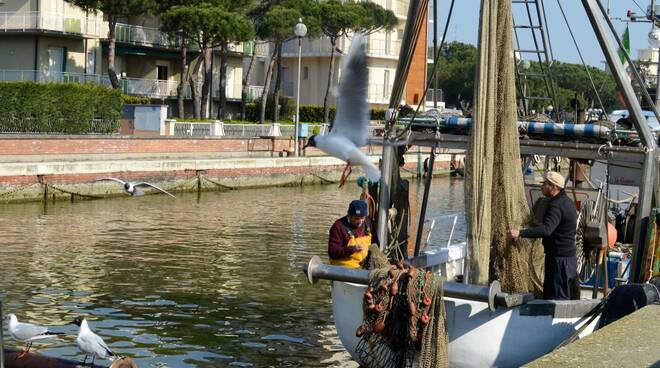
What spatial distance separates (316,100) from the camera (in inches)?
2618

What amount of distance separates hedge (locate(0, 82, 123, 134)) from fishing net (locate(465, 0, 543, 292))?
25533 mm

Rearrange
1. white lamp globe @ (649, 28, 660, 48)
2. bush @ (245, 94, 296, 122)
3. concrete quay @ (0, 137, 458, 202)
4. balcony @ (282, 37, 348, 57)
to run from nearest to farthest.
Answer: white lamp globe @ (649, 28, 660, 48)
concrete quay @ (0, 137, 458, 202)
bush @ (245, 94, 296, 122)
balcony @ (282, 37, 348, 57)

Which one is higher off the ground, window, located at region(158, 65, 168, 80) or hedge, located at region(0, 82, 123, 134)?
window, located at region(158, 65, 168, 80)

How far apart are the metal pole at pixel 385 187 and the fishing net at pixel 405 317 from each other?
202 centimetres

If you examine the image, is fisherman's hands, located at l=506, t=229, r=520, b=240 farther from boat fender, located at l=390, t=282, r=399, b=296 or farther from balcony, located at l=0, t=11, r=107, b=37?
balcony, located at l=0, t=11, r=107, b=37

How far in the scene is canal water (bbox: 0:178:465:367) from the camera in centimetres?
1220

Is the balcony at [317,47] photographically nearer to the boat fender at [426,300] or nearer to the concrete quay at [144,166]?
the concrete quay at [144,166]

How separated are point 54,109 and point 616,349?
28.9 metres

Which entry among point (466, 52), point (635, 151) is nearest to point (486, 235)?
point (635, 151)

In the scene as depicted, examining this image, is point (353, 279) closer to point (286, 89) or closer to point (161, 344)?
point (161, 344)

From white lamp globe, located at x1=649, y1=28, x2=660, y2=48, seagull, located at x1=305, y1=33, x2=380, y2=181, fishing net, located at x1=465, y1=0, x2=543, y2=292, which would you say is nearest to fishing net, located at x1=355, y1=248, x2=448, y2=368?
fishing net, located at x1=465, y1=0, x2=543, y2=292

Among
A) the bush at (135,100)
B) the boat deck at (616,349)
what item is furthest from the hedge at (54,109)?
the boat deck at (616,349)

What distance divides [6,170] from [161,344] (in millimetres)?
15821

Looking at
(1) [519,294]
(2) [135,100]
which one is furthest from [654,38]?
(2) [135,100]
